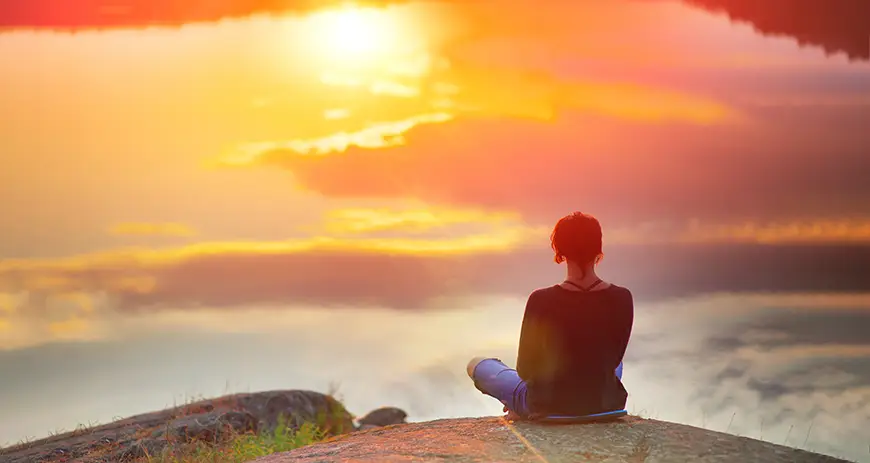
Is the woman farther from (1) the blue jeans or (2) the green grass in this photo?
(2) the green grass

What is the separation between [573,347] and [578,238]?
916 millimetres

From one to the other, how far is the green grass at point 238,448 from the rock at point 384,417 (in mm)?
3524

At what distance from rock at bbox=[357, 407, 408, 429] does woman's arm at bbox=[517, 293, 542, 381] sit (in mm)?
8145

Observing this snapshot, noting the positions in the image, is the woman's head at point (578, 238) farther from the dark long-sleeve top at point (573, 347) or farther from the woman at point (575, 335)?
the dark long-sleeve top at point (573, 347)

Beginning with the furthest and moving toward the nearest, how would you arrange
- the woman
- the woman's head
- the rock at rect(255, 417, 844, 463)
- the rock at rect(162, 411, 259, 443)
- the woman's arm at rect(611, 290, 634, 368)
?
the rock at rect(162, 411, 259, 443) → the woman's arm at rect(611, 290, 634, 368) → the woman → the woman's head → the rock at rect(255, 417, 844, 463)

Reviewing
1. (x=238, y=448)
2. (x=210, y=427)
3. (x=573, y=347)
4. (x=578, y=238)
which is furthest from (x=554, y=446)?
(x=210, y=427)

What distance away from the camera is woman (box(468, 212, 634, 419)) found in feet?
24.0

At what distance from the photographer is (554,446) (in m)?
6.84

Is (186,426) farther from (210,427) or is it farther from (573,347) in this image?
(573,347)

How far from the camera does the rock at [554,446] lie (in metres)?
6.62

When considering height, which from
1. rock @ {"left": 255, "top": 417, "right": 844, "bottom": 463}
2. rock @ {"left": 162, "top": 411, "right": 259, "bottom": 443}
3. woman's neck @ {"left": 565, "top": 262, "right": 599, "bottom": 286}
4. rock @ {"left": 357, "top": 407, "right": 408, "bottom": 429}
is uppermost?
woman's neck @ {"left": 565, "top": 262, "right": 599, "bottom": 286}

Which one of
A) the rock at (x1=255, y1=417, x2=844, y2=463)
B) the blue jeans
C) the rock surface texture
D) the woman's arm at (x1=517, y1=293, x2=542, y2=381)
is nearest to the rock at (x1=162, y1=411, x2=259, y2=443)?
the rock surface texture

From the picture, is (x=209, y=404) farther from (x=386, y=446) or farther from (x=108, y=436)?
(x=386, y=446)

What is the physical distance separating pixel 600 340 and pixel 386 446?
1.94 meters
